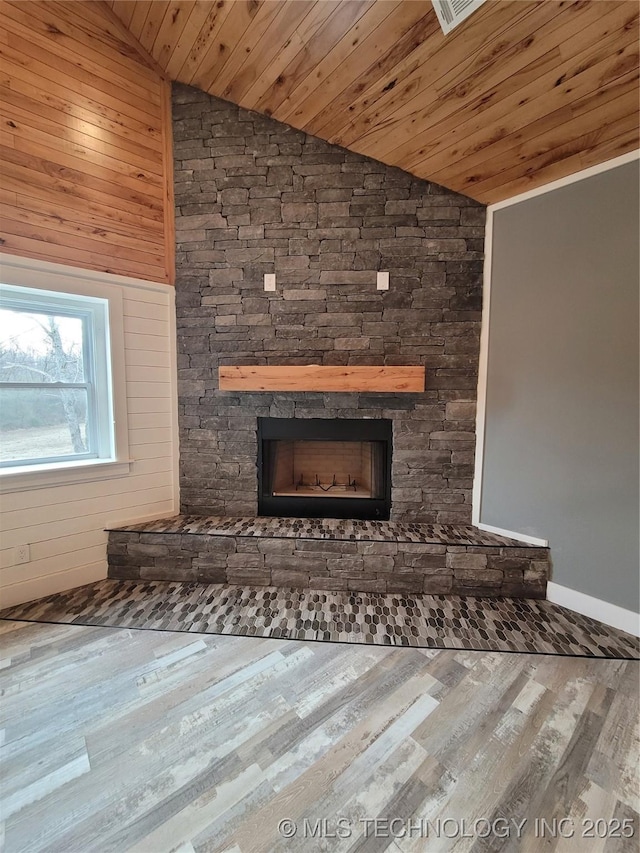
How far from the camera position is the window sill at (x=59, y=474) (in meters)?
1.96

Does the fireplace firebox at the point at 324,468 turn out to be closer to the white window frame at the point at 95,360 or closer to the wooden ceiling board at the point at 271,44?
the white window frame at the point at 95,360

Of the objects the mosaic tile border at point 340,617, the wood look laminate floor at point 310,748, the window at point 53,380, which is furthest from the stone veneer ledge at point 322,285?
the wood look laminate floor at point 310,748

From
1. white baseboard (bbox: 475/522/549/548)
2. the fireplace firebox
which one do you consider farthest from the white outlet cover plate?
white baseboard (bbox: 475/522/549/548)

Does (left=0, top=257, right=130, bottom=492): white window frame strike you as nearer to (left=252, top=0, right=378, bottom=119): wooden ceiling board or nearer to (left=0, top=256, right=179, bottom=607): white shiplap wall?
(left=0, top=256, right=179, bottom=607): white shiplap wall

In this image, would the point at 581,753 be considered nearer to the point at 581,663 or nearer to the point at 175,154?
the point at 581,663

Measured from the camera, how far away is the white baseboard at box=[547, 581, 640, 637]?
6.01 feet

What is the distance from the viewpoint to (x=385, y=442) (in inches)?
98.1

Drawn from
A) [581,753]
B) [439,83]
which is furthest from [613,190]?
[581,753]

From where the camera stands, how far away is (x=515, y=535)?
225 centimetres

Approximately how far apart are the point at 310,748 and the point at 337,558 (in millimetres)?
1057

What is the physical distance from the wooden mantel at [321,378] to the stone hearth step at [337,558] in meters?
0.97

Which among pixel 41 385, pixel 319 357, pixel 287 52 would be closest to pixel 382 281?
pixel 319 357

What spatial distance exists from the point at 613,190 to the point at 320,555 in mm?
2645

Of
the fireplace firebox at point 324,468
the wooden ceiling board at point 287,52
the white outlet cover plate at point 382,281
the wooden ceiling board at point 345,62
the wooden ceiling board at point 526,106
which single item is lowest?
the fireplace firebox at point 324,468
